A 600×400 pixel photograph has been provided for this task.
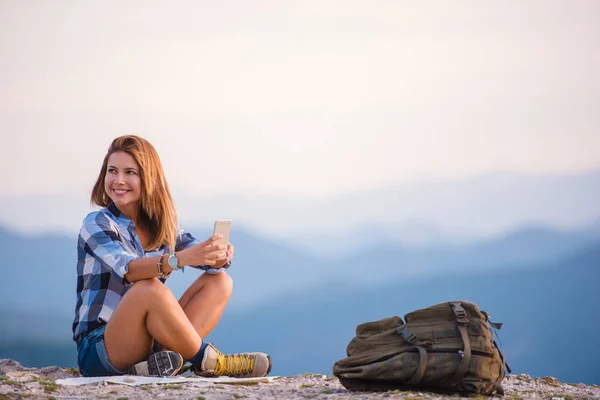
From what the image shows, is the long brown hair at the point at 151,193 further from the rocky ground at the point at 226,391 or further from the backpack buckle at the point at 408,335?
the backpack buckle at the point at 408,335

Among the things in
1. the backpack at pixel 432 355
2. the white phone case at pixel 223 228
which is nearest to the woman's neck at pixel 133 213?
the white phone case at pixel 223 228

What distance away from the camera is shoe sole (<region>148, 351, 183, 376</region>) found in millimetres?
3568

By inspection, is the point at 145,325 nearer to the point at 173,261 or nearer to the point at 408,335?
the point at 173,261

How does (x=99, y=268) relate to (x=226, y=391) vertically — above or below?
above

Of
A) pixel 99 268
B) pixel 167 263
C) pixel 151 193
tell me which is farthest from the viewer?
pixel 151 193

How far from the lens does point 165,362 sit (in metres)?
3.57

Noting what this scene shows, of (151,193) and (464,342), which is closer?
(464,342)

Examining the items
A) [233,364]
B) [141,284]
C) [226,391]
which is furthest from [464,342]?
[141,284]

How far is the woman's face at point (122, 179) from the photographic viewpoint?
382cm

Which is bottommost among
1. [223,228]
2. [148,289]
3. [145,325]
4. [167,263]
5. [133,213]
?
[145,325]

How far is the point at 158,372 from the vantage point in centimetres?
358

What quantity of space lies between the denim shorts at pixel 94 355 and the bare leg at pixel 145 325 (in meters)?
0.03

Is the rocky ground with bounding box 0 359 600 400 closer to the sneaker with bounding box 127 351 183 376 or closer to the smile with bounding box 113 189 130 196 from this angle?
the sneaker with bounding box 127 351 183 376

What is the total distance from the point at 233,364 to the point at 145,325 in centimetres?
45
